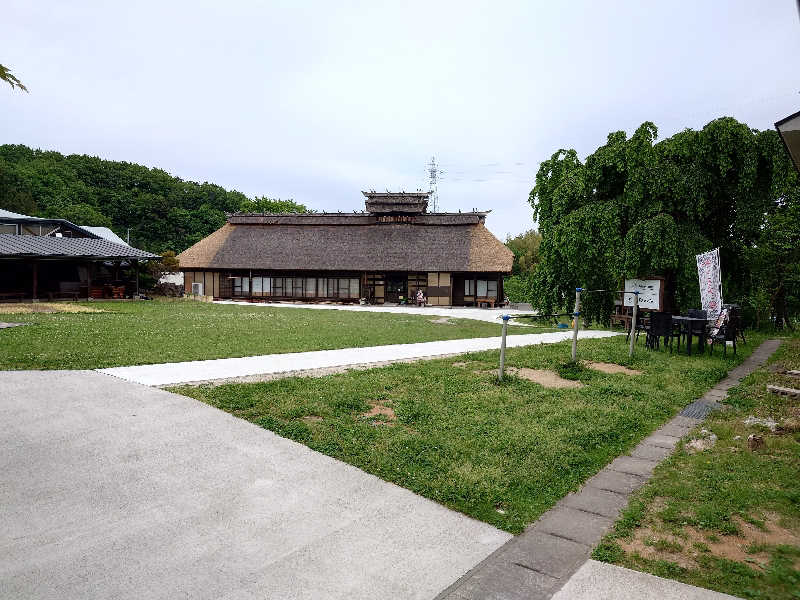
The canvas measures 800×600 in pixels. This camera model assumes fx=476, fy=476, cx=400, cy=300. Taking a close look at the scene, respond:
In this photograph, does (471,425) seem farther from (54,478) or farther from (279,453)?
(54,478)

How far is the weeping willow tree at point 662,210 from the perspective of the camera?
1430 cm

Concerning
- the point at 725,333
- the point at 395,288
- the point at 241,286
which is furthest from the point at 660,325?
the point at 241,286

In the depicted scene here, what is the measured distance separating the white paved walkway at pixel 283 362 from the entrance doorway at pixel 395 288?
73.6ft

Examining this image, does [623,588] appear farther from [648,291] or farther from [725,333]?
[648,291]

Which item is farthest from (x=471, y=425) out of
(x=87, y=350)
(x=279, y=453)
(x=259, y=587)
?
(x=87, y=350)

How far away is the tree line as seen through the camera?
56312mm

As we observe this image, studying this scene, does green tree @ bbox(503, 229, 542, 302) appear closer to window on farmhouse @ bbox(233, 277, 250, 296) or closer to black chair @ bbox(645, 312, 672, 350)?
window on farmhouse @ bbox(233, 277, 250, 296)

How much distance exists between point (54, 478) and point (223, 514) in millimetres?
1682

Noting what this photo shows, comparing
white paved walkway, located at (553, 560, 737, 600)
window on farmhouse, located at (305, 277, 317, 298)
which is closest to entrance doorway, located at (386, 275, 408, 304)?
window on farmhouse, located at (305, 277, 317, 298)

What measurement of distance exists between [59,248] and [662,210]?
31.5m

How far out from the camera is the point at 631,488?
166 inches

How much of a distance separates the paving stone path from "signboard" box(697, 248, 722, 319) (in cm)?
809

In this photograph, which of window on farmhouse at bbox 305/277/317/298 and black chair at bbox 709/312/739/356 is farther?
window on farmhouse at bbox 305/277/317/298

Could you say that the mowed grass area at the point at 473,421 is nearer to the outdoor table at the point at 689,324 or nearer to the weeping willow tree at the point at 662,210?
the outdoor table at the point at 689,324
